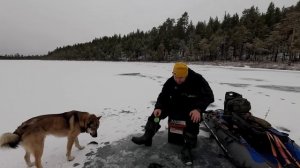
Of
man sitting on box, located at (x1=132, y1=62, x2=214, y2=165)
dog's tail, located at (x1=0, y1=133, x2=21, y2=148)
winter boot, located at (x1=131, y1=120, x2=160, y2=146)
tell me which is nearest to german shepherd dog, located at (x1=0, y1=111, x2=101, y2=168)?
dog's tail, located at (x1=0, y1=133, x2=21, y2=148)

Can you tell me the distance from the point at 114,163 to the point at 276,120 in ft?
16.2

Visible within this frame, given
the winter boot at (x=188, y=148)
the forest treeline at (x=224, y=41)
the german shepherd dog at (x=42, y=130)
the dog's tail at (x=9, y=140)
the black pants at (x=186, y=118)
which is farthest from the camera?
the forest treeline at (x=224, y=41)

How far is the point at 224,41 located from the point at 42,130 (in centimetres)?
6118

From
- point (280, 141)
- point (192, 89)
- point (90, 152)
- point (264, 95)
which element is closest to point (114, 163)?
point (90, 152)

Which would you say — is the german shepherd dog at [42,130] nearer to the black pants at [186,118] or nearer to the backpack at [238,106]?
the black pants at [186,118]

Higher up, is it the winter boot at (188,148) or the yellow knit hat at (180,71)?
the yellow knit hat at (180,71)

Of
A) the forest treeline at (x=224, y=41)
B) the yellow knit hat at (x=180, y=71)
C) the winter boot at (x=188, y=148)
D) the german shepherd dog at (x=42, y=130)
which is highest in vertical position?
the forest treeline at (x=224, y=41)

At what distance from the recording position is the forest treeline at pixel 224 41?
48062 millimetres

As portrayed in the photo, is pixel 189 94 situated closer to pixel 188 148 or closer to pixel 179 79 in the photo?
pixel 179 79

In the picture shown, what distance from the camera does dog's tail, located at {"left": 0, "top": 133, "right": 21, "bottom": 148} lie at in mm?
3234

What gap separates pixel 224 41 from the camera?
5903 centimetres

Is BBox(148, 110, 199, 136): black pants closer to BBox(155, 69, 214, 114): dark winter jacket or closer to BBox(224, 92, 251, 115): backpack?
BBox(155, 69, 214, 114): dark winter jacket

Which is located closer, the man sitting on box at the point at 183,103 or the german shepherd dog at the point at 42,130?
the german shepherd dog at the point at 42,130

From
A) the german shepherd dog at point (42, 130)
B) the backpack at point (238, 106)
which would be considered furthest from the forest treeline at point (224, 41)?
the german shepherd dog at point (42, 130)
